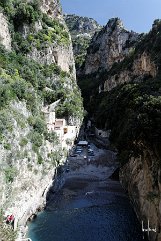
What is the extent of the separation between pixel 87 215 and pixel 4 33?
3429cm

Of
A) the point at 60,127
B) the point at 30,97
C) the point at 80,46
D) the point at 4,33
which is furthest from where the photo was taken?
the point at 80,46

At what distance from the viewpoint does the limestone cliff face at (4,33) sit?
2157 inches

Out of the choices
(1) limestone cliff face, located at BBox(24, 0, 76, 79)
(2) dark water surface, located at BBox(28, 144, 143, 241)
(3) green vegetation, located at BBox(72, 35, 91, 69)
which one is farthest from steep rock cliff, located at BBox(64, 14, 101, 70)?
(2) dark water surface, located at BBox(28, 144, 143, 241)

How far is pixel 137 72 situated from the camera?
81062 mm

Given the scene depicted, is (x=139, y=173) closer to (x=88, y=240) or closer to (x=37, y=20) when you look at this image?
(x=88, y=240)

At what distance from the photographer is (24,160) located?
1512 inches

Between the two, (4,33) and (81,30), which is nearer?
(4,33)

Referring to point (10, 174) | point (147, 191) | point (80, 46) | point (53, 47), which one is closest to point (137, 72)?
point (53, 47)

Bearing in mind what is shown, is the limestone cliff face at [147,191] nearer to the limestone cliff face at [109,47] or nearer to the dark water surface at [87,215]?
the dark water surface at [87,215]

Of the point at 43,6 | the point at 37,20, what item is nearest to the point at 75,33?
the point at 43,6

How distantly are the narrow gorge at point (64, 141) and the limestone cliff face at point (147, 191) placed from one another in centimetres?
9

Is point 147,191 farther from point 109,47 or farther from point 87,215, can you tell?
point 109,47

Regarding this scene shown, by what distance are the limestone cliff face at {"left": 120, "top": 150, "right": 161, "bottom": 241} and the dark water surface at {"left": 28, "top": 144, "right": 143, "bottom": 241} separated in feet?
6.64

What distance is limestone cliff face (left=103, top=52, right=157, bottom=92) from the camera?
241 feet
